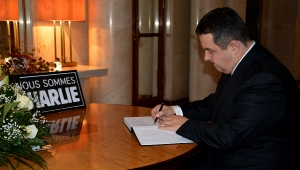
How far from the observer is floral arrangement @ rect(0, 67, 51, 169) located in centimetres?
169

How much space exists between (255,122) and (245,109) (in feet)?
0.27

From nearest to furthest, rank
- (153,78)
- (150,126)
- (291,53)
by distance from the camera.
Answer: (150,126) → (153,78) → (291,53)

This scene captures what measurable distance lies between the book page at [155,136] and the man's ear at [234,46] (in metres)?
0.58

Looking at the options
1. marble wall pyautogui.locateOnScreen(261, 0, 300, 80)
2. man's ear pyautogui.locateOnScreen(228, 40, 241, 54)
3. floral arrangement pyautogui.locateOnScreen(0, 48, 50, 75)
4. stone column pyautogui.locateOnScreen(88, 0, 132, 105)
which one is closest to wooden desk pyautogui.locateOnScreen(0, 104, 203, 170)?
man's ear pyautogui.locateOnScreen(228, 40, 241, 54)

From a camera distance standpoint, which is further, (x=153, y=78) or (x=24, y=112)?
(x=153, y=78)

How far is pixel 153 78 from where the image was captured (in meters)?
7.87

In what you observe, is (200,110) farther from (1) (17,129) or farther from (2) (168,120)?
(1) (17,129)

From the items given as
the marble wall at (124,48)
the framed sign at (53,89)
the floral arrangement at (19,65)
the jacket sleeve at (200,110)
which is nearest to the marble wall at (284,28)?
the marble wall at (124,48)

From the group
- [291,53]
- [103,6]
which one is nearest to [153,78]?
[103,6]

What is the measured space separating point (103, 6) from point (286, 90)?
4412mm

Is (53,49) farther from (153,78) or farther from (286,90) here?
(286,90)

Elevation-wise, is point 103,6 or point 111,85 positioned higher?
point 103,6

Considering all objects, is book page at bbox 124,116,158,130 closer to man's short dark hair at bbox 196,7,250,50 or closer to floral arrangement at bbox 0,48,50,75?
man's short dark hair at bbox 196,7,250,50

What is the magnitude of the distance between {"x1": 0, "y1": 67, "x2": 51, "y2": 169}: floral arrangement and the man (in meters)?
0.86
